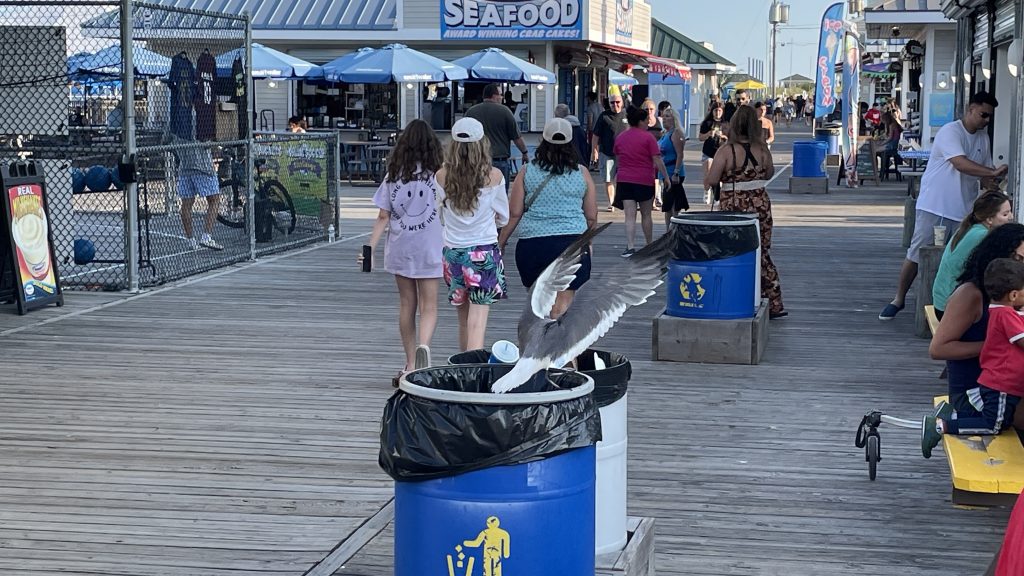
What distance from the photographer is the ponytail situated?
299 inches

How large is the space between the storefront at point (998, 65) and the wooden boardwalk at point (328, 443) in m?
1.66

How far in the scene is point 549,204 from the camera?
8156 millimetres

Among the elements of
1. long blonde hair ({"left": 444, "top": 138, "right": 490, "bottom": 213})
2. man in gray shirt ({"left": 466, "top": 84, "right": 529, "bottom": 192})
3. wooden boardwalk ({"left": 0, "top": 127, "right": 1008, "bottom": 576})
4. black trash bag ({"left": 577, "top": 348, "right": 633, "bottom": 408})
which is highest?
man in gray shirt ({"left": 466, "top": 84, "right": 529, "bottom": 192})

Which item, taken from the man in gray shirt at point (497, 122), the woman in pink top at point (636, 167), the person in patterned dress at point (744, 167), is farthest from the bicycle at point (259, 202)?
the person in patterned dress at point (744, 167)

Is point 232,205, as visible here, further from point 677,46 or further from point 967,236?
point 677,46

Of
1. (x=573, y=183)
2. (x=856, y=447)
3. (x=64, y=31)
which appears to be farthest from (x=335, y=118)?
(x=856, y=447)

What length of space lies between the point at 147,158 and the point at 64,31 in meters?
1.63

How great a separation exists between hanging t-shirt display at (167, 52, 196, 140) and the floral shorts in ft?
19.4

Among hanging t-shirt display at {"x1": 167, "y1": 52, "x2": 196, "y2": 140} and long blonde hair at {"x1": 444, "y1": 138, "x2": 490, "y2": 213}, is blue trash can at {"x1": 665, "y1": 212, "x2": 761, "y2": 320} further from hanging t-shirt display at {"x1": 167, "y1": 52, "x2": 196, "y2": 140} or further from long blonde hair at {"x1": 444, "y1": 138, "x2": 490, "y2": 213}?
hanging t-shirt display at {"x1": 167, "y1": 52, "x2": 196, "y2": 140}

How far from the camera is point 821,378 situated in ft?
27.8

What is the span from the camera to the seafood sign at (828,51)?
93.9 ft

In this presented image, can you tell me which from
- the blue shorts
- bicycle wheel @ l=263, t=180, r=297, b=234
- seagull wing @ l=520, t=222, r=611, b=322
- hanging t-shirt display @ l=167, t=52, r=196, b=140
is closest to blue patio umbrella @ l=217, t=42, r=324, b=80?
bicycle wheel @ l=263, t=180, r=297, b=234

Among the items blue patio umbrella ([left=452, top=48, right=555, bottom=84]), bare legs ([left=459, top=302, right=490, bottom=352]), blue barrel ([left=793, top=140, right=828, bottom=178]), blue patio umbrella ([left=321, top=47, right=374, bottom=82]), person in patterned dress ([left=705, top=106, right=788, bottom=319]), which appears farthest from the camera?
blue patio umbrella ([left=452, top=48, right=555, bottom=84])

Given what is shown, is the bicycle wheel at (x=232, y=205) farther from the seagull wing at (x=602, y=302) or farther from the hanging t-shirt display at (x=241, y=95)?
the seagull wing at (x=602, y=302)
